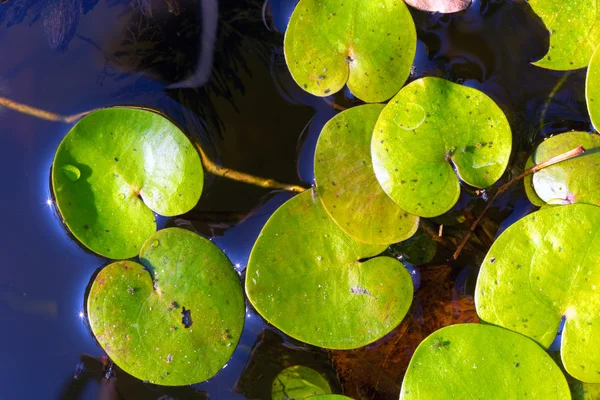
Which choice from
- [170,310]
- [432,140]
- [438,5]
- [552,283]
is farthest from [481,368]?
[438,5]

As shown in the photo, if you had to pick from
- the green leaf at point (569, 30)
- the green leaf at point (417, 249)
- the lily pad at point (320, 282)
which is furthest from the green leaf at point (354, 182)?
the green leaf at point (569, 30)

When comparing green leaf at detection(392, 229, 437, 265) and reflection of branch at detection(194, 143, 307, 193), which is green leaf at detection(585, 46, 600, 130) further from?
reflection of branch at detection(194, 143, 307, 193)

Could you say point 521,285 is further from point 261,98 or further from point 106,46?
point 106,46

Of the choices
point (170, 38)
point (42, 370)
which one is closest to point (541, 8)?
point (170, 38)

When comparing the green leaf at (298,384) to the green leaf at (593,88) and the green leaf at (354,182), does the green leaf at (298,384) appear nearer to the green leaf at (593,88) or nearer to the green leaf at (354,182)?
the green leaf at (354,182)

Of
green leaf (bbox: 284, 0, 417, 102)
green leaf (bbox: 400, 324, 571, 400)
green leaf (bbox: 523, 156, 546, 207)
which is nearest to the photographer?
green leaf (bbox: 400, 324, 571, 400)

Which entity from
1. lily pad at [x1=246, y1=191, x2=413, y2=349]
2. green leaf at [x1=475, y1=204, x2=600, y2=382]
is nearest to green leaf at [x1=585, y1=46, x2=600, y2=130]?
green leaf at [x1=475, y1=204, x2=600, y2=382]
